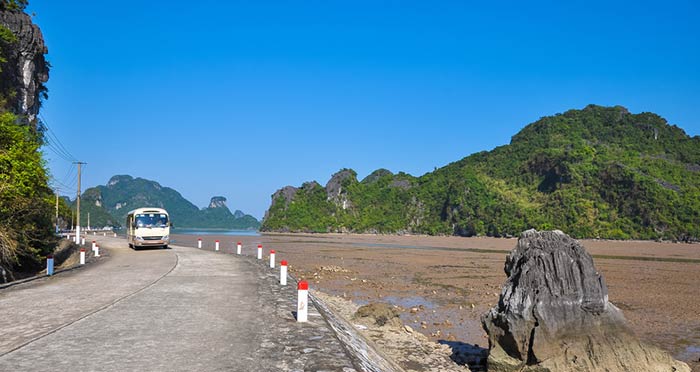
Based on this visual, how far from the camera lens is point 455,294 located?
2198 centimetres

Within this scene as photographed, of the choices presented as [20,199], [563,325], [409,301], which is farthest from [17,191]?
[563,325]

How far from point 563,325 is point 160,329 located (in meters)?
7.50

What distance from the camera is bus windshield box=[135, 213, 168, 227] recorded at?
31.3 metres

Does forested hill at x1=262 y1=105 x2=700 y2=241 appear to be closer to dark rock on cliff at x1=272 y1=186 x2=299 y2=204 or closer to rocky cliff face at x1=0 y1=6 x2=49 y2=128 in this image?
dark rock on cliff at x1=272 y1=186 x2=299 y2=204

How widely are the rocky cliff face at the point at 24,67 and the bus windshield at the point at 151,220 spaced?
78.9ft

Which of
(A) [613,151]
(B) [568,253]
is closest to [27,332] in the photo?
(B) [568,253]

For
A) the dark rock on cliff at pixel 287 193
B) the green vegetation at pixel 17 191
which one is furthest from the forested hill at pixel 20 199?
the dark rock on cliff at pixel 287 193

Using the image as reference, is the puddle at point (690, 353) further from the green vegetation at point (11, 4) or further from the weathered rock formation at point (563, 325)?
the green vegetation at point (11, 4)

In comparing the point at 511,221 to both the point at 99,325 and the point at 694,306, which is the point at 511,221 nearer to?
the point at 694,306

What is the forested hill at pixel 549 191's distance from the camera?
9769 cm

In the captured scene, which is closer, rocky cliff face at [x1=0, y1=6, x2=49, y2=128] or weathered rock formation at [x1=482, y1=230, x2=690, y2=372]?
weathered rock formation at [x1=482, y1=230, x2=690, y2=372]

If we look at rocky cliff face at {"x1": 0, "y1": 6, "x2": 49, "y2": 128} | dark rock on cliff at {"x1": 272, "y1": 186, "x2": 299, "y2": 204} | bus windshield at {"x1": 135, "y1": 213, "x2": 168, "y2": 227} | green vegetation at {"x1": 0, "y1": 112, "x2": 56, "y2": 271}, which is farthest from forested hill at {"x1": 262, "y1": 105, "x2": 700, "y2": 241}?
green vegetation at {"x1": 0, "y1": 112, "x2": 56, "y2": 271}

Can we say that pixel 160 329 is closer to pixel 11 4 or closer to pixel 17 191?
pixel 17 191

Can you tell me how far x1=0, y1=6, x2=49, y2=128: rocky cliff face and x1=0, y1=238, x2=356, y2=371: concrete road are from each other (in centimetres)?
4225
